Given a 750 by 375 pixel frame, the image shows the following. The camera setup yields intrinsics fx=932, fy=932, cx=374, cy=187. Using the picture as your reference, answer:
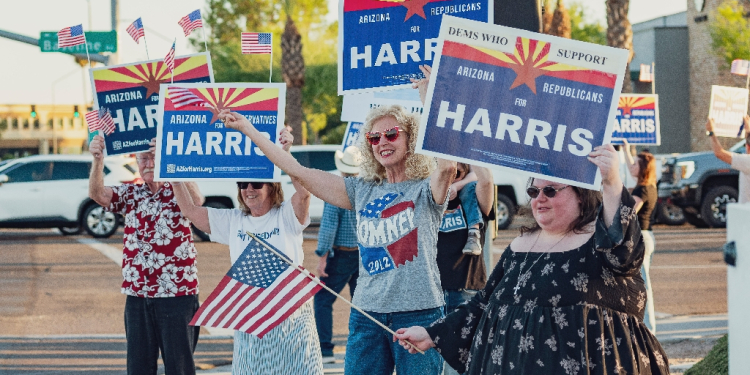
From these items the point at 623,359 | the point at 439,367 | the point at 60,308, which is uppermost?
the point at 623,359

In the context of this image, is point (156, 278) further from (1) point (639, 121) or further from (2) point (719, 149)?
(1) point (639, 121)

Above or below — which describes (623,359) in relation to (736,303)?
below

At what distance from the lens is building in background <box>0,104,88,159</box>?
10956cm

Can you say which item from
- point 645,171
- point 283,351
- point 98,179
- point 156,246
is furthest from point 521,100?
point 645,171

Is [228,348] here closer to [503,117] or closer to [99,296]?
[99,296]

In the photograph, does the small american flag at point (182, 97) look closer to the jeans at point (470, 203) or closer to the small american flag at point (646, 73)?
the jeans at point (470, 203)

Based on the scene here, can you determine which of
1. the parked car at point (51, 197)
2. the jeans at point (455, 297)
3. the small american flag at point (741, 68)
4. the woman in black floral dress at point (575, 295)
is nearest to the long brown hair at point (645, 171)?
the small american flag at point (741, 68)

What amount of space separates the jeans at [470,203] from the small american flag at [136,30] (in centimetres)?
233

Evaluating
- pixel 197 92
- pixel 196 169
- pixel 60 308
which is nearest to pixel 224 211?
pixel 196 169

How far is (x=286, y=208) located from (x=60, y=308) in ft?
22.1

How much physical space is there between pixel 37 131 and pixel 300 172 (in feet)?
378

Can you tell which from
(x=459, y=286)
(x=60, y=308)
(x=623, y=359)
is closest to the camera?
(x=623, y=359)

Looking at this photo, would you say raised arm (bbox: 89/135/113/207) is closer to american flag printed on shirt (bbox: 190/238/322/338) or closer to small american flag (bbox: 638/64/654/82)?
american flag printed on shirt (bbox: 190/238/322/338)

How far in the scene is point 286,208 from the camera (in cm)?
498
